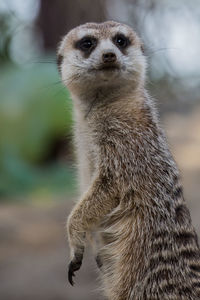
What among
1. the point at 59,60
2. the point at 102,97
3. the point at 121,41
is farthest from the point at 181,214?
the point at 59,60

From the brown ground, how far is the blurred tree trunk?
1283 millimetres

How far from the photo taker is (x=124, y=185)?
279cm

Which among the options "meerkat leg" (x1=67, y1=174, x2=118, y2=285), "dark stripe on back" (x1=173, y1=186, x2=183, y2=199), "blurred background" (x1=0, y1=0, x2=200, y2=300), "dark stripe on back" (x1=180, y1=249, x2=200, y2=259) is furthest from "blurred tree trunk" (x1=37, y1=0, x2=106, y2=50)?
"dark stripe on back" (x1=180, y1=249, x2=200, y2=259)

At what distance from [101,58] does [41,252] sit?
11.1ft

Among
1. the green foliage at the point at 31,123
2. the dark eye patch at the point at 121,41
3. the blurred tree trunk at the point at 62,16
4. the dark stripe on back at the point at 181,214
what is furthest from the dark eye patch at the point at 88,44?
the green foliage at the point at 31,123

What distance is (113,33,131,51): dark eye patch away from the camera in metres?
3.07

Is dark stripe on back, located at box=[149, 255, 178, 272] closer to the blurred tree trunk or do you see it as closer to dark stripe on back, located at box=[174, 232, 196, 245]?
dark stripe on back, located at box=[174, 232, 196, 245]

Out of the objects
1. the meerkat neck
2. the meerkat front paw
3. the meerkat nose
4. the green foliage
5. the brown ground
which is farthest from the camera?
the green foliage

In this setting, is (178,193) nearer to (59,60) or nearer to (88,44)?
(88,44)

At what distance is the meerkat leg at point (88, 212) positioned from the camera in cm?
274

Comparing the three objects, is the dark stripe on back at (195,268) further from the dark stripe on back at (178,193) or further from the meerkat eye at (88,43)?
the meerkat eye at (88,43)

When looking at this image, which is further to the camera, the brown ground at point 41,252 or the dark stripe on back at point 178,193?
the brown ground at point 41,252

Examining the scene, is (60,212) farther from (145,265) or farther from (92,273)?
(145,265)

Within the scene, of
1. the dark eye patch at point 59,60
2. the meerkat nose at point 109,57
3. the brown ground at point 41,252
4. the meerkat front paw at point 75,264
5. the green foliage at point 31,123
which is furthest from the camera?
the green foliage at point 31,123
